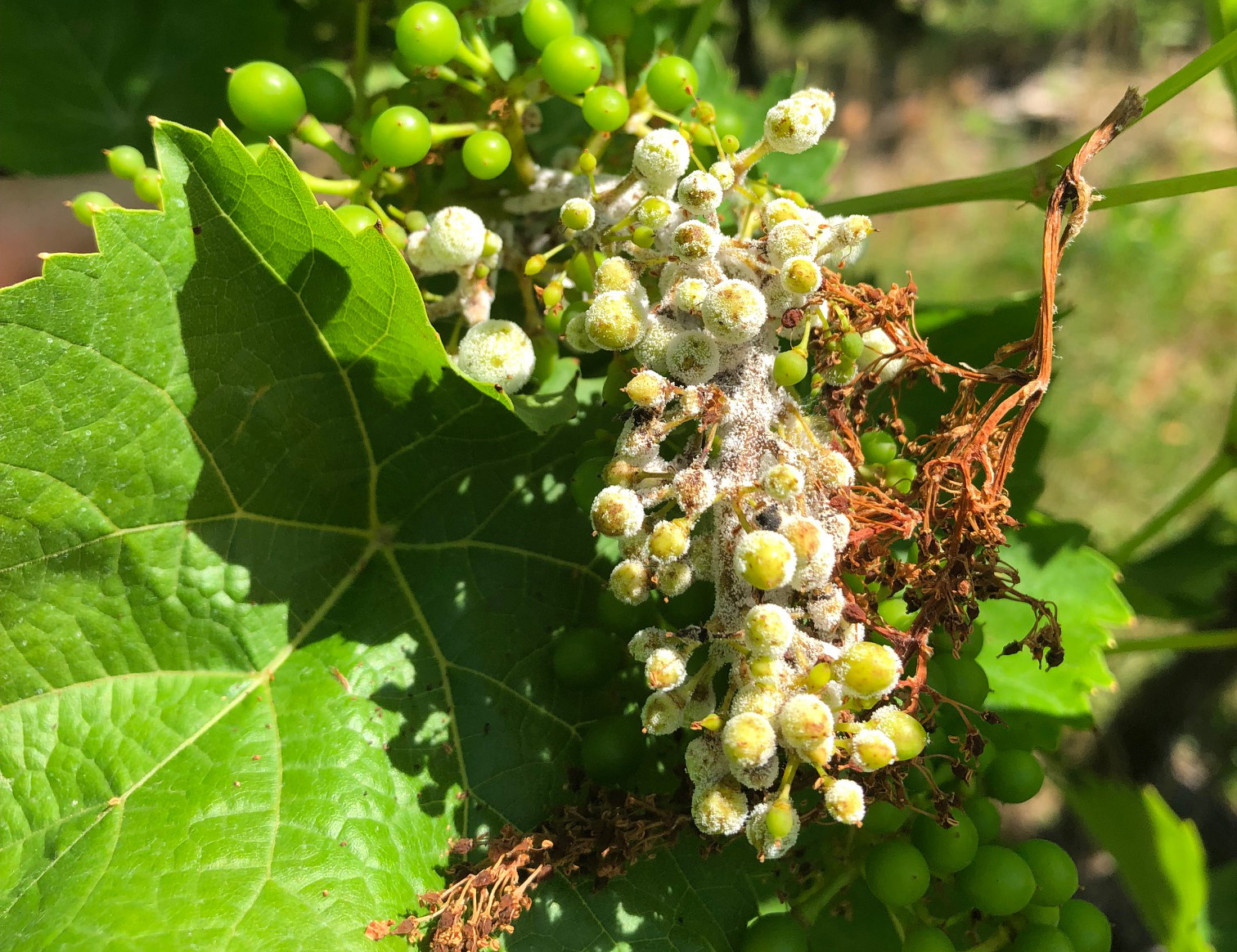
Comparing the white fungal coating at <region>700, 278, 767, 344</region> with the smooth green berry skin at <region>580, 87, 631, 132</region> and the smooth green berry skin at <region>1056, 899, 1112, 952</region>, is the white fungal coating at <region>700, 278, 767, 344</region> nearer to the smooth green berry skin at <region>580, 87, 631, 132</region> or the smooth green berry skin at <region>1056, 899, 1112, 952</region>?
the smooth green berry skin at <region>580, 87, 631, 132</region>

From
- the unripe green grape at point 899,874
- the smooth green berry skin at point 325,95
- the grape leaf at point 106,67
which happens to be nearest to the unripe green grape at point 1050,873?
the unripe green grape at point 899,874

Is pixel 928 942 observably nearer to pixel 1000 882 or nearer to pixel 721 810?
pixel 1000 882

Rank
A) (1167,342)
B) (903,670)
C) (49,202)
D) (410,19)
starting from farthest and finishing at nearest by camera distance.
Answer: (1167,342)
(49,202)
(410,19)
(903,670)

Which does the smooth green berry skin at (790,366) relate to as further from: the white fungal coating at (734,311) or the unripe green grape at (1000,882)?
the unripe green grape at (1000,882)

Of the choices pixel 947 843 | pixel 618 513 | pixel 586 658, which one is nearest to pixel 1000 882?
pixel 947 843

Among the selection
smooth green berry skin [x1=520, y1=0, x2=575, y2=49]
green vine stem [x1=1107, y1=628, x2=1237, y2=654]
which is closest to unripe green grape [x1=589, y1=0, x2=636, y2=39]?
smooth green berry skin [x1=520, y1=0, x2=575, y2=49]

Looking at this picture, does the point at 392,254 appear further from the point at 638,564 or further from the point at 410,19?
the point at 638,564


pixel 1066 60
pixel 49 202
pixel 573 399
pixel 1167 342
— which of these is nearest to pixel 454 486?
pixel 573 399

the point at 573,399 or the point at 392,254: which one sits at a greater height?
the point at 392,254
